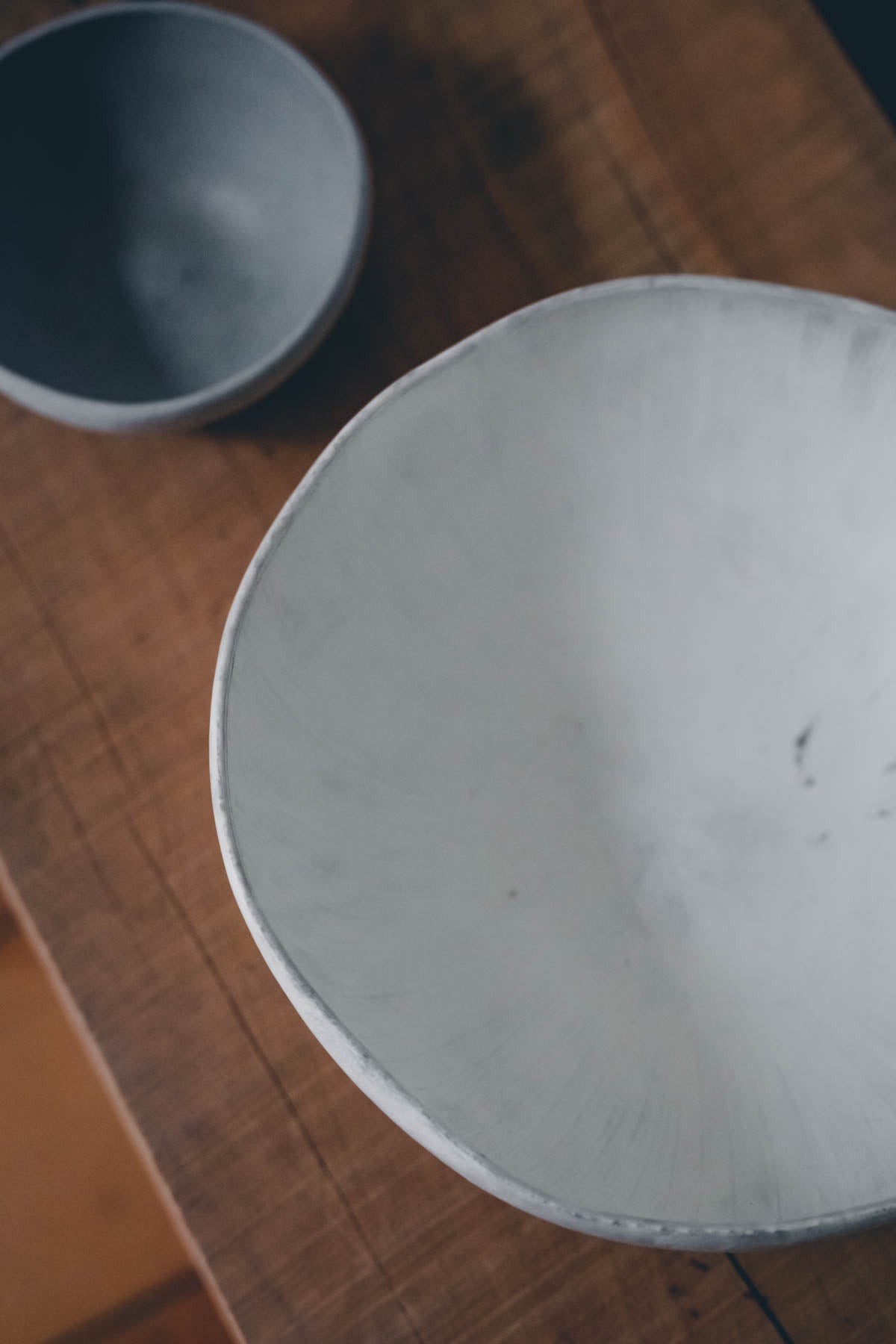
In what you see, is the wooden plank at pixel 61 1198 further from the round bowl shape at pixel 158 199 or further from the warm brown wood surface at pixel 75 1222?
the round bowl shape at pixel 158 199

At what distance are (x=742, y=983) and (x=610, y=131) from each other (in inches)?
15.8

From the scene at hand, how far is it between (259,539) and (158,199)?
20cm

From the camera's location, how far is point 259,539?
0.51 meters

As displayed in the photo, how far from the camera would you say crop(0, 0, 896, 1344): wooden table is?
43 cm

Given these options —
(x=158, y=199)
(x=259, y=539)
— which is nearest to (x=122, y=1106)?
(x=259, y=539)

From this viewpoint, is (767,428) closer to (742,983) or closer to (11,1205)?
(742,983)

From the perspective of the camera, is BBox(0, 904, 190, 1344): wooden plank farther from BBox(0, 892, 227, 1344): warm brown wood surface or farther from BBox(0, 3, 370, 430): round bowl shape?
BBox(0, 3, 370, 430): round bowl shape

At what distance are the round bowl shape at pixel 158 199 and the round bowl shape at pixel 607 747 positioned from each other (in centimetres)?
16

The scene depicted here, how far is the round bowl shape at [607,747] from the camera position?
0.35 m

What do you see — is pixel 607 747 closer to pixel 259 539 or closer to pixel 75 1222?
pixel 259 539

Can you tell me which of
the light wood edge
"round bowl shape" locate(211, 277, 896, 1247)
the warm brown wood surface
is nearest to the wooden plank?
the warm brown wood surface

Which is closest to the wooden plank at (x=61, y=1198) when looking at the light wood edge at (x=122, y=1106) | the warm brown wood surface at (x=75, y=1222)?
the warm brown wood surface at (x=75, y=1222)

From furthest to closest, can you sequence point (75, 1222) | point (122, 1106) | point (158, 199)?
point (75, 1222)
point (158, 199)
point (122, 1106)

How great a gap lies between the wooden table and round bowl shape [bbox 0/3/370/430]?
0.03m
